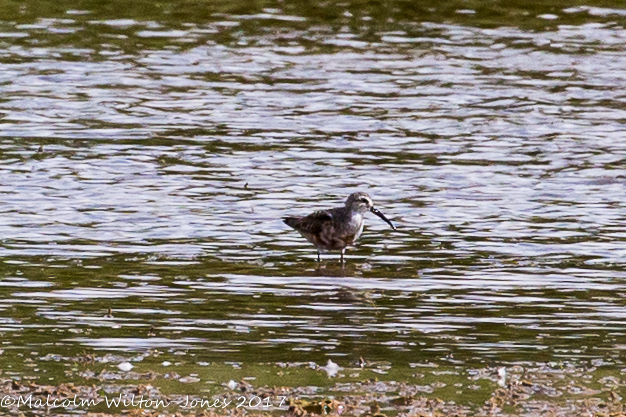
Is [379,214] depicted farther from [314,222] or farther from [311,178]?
[311,178]

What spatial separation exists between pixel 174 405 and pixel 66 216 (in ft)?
23.7

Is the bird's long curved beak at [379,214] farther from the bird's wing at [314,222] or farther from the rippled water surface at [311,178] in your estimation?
the bird's wing at [314,222]

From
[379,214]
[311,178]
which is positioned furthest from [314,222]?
[311,178]

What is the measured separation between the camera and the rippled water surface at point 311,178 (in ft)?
38.1

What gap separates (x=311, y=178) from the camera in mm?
18078

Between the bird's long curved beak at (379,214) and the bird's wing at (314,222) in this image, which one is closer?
the bird's wing at (314,222)

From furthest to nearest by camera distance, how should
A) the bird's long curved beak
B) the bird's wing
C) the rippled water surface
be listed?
the bird's long curved beak, the bird's wing, the rippled water surface

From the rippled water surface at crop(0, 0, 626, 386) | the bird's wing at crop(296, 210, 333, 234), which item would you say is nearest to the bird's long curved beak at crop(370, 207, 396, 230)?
the rippled water surface at crop(0, 0, 626, 386)

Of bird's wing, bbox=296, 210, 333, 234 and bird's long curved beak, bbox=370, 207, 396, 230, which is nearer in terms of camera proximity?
bird's wing, bbox=296, 210, 333, 234

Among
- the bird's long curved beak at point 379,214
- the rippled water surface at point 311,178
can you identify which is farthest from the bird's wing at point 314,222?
the bird's long curved beak at point 379,214

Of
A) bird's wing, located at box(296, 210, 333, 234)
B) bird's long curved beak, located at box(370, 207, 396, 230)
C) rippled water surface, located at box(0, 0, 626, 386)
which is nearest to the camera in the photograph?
rippled water surface, located at box(0, 0, 626, 386)

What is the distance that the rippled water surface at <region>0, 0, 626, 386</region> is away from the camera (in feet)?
38.1

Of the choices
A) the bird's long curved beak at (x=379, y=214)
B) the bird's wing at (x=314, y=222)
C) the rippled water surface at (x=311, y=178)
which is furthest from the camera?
the bird's long curved beak at (x=379, y=214)

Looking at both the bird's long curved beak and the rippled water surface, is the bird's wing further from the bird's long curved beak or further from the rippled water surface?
the bird's long curved beak
